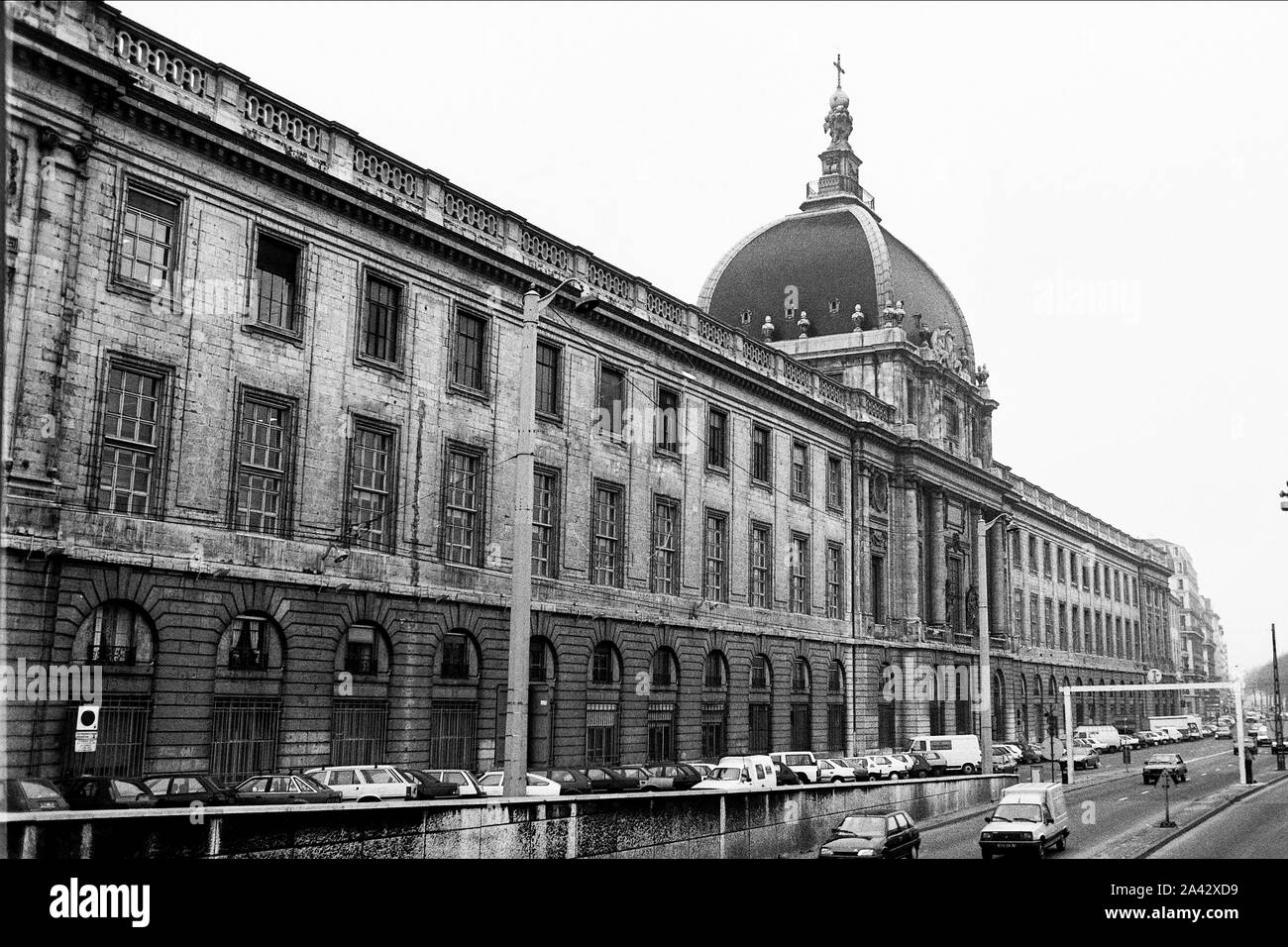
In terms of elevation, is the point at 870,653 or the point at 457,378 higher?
the point at 457,378

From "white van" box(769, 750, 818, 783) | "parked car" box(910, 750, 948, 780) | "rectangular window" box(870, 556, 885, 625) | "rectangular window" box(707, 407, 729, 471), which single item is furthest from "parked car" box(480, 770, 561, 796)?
"rectangular window" box(870, 556, 885, 625)

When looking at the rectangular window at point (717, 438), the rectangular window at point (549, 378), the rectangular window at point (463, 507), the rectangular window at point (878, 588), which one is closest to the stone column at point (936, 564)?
the rectangular window at point (878, 588)

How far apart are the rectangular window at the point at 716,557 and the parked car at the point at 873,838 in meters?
23.3

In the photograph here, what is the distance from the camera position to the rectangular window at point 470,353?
37750mm

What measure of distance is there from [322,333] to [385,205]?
4.53 metres

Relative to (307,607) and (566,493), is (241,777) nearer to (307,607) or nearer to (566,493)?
(307,607)

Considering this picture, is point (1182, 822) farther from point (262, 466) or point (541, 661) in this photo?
point (262, 466)

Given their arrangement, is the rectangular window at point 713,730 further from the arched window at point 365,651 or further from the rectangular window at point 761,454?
the arched window at point 365,651

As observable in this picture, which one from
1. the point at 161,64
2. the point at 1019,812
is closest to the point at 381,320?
the point at 161,64

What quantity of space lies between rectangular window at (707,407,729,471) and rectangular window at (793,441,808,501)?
22.4 feet

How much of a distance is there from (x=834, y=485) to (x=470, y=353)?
29208mm

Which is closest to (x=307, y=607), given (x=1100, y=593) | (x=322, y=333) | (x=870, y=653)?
(x=322, y=333)

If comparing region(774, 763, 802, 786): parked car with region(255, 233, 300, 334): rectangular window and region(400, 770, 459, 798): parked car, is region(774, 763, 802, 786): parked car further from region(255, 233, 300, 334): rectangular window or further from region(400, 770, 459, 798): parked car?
region(255, 233, 300, 334): rectangular window

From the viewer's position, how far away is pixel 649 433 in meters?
46.7
